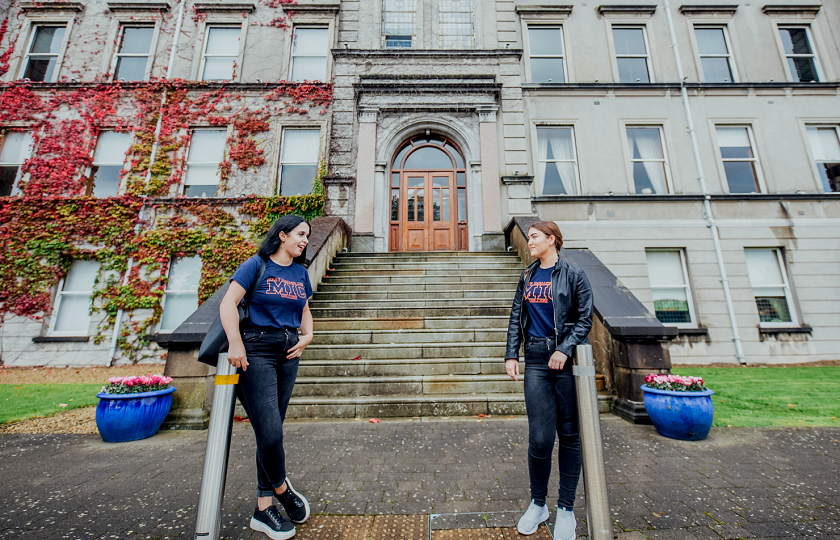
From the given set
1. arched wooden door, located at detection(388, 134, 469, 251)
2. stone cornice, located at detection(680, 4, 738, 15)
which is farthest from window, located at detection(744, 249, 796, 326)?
arched wooden door, located at detection(388, 134, 469, 251)

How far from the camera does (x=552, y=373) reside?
2428mm

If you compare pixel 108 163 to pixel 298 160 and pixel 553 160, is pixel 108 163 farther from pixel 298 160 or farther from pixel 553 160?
pixel 553 160

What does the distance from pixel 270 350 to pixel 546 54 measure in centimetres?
1382

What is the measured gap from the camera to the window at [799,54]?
11.8 metres

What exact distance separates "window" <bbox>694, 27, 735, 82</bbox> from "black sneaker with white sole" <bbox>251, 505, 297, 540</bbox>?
16.5m

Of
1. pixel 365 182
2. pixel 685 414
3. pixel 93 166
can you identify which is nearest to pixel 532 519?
pixel 685 414

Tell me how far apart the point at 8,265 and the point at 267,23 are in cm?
1096

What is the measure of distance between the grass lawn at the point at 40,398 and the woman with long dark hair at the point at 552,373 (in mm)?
7384

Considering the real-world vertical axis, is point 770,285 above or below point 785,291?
above

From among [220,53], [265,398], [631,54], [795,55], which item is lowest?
[265,398]

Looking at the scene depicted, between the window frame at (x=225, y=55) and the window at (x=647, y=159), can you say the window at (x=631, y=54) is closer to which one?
the window at (x=647, y=159)

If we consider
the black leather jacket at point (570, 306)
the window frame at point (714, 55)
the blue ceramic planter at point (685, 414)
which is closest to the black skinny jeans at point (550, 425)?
the black leather jacket at point (570, 306)

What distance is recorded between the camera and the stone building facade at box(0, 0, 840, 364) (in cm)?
1020

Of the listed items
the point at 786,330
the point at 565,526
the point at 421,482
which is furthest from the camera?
the point at 786,330
